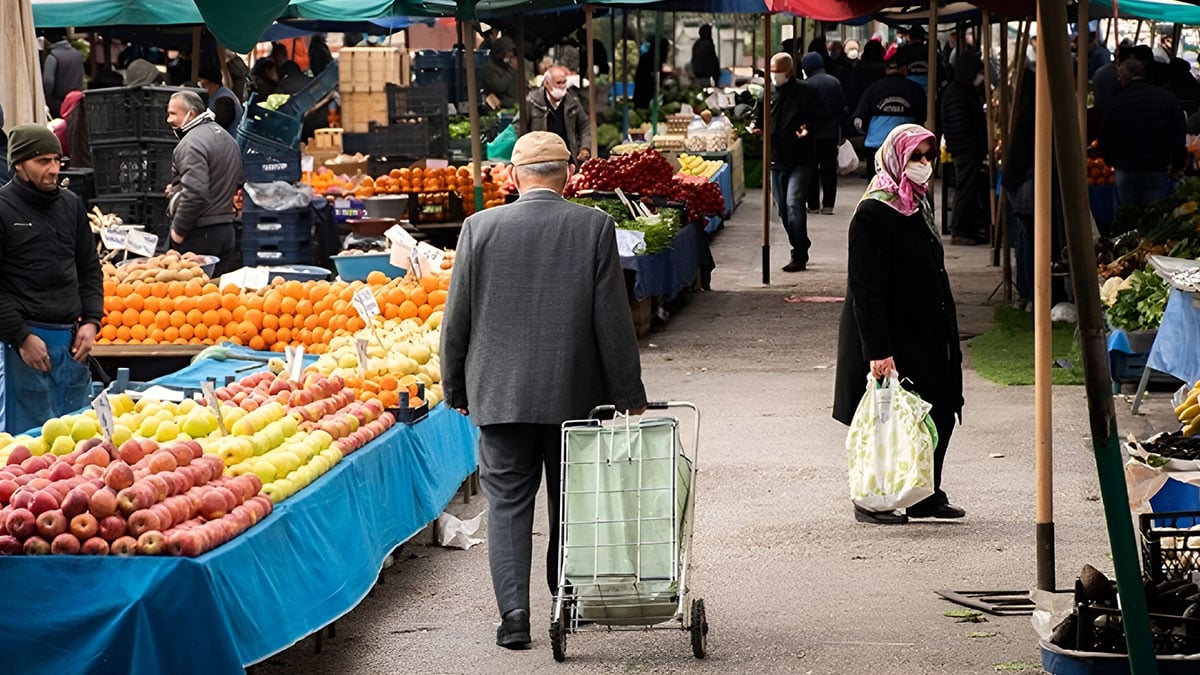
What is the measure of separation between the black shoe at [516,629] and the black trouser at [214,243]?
6.89 metres

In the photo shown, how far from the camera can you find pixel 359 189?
55.2ft

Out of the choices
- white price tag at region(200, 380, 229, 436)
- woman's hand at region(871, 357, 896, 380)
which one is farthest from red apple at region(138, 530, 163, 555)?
woman's hand at region(871, 357, 896, 380)

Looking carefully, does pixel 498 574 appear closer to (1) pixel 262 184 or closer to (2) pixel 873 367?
(2) pixel 873 367

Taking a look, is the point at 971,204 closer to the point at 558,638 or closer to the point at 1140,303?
the point at 1140,303

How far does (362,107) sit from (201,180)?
12.0 metres

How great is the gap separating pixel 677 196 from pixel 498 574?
9944 mm

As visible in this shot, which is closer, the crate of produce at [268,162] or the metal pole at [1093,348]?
the metal pole at [1093,348]

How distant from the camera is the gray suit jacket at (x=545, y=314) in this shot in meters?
6.31

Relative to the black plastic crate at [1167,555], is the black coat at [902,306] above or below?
above

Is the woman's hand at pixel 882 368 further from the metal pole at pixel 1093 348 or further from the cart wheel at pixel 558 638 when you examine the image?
the metal pole at pixel 1093 348

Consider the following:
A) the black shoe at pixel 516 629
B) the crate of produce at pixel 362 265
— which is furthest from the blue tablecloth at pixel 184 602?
the crate of produce at pixel 362 265

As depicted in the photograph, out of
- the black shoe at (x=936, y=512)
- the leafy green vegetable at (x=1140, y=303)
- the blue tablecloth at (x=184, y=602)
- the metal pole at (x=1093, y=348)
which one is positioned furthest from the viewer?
the leafy green vegetable at (x=1140, y=303)

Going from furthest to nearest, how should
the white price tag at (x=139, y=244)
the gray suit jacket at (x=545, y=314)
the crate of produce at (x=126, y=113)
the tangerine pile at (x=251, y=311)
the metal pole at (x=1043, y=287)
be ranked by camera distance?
1. the crate of produce at (x=126, y=113)
2. the white price tag at (x=139, y=244)
3. the tangerine pile at (x=251, y=311)
4. the gray suit jacket at (x=545, y=314)
5. the metal pole at (x=1043, y=287)

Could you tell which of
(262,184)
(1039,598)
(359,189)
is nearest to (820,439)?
(1039,598)
